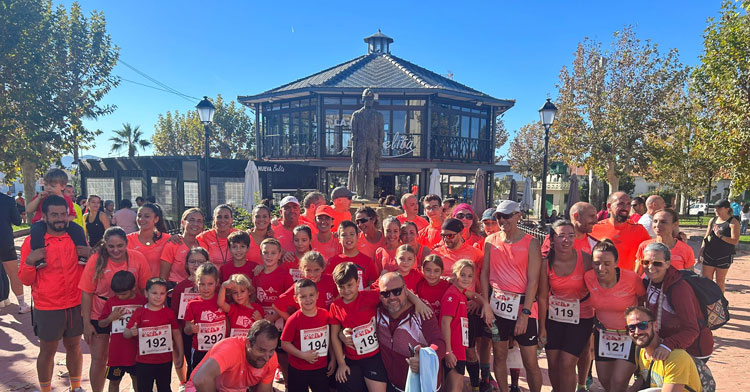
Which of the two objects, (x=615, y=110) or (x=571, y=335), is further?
(x=615, y=110)

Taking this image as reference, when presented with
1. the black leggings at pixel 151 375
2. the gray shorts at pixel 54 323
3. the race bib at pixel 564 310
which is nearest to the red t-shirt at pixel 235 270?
the black leggings at pixel 151 375

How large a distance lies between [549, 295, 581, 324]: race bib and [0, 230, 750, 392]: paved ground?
3.47ft

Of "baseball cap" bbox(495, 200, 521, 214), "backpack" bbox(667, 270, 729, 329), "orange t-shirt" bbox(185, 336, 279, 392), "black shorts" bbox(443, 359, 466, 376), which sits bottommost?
"black shorts" bbox(443, 359, 466, 376)

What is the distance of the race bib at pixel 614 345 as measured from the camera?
10.9 feet

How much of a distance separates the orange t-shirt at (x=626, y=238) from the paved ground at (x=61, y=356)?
1457 millimetres

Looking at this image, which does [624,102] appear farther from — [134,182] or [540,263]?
[134,182]

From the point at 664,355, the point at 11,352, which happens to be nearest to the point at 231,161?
the point at 11,352

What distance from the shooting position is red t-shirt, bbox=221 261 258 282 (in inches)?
149

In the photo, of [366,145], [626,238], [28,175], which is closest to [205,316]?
[626,238]

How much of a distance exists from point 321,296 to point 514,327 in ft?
5.84

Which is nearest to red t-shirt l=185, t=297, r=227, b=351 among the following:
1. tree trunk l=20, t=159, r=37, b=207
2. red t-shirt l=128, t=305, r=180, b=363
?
red t-shirt l=128, t=305, r=180, b=363

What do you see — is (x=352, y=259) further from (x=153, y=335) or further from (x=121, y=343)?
(x=121, y=343)

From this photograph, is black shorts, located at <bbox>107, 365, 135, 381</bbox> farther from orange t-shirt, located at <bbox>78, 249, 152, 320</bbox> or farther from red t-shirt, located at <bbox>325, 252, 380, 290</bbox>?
red t-shirt, located at <bbox>325, 252, 380, 290</bbox>

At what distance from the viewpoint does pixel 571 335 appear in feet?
11.7
